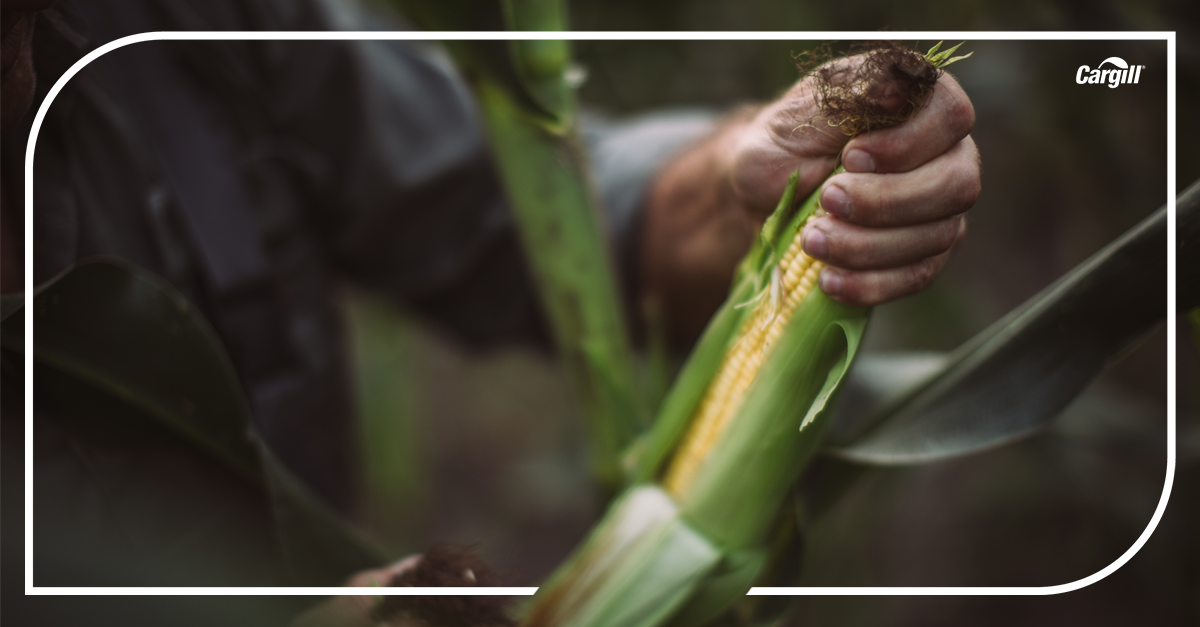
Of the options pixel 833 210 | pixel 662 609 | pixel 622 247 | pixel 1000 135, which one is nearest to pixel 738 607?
pixel 662 609

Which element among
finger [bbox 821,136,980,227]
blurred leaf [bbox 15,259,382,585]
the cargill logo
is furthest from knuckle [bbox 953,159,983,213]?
blurred leaf [bbox 15,259,382,585]

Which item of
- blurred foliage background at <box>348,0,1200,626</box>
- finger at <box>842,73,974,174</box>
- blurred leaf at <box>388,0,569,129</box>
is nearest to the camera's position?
finger at <box>842,73,974,174</box>

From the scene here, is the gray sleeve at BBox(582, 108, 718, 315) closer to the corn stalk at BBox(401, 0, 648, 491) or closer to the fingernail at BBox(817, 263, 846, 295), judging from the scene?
the corn stalk at BBox(401, 0, 648, 491)

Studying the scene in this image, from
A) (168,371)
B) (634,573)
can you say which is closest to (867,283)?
(634,573)

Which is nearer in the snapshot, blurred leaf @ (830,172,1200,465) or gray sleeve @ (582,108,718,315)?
blurred leaf @ (830,172,1200,465)

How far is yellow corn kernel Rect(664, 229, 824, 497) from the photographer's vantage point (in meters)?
0.23

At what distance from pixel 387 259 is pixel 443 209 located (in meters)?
0.07

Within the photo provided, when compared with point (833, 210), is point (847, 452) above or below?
below

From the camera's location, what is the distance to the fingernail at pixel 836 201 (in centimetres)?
21

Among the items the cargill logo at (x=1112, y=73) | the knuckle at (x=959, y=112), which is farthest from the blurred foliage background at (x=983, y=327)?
the knuckle at (x=959, y=112)

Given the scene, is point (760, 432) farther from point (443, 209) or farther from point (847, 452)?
point (443, 209)

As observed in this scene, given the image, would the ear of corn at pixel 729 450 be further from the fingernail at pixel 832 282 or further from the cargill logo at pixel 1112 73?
the cargill logo at pixel 1112 73

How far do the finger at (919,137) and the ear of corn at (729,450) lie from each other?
0.02 metres

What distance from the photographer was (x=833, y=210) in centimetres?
21
